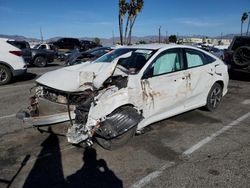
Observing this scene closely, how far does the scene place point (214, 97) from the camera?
6.50 meters

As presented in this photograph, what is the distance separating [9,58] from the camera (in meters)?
10.4

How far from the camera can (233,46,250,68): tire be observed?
9.87 meters

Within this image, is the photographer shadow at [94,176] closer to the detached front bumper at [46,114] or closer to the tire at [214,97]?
the detached front bumper at [46,114]

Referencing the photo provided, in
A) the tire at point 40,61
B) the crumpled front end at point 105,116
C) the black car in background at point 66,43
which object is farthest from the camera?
the black car in background at point 66,43

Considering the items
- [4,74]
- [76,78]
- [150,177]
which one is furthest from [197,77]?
[4,74]

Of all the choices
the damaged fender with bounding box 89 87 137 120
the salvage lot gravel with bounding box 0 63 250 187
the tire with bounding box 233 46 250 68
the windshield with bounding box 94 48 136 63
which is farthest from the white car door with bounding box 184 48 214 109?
the tire with bounding box 233 46 250 68

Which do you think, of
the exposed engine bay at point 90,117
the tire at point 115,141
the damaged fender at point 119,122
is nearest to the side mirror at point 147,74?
the exposed engine bay at point 90,117

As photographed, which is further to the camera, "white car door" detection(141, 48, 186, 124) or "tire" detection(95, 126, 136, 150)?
"white car door" detection(141, 48, 186, 124)

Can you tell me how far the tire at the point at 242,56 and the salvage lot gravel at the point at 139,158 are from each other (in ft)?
15.5

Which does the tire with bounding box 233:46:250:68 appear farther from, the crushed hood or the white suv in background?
the white suv in background

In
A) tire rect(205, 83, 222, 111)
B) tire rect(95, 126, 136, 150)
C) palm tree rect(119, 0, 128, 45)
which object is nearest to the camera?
tire rect(95, 126, 136, 150)

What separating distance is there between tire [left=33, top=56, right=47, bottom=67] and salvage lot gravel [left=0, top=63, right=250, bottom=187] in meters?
12.8

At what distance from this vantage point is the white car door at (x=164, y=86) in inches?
187

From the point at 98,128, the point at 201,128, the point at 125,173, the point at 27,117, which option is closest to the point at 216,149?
the point at 201,128
